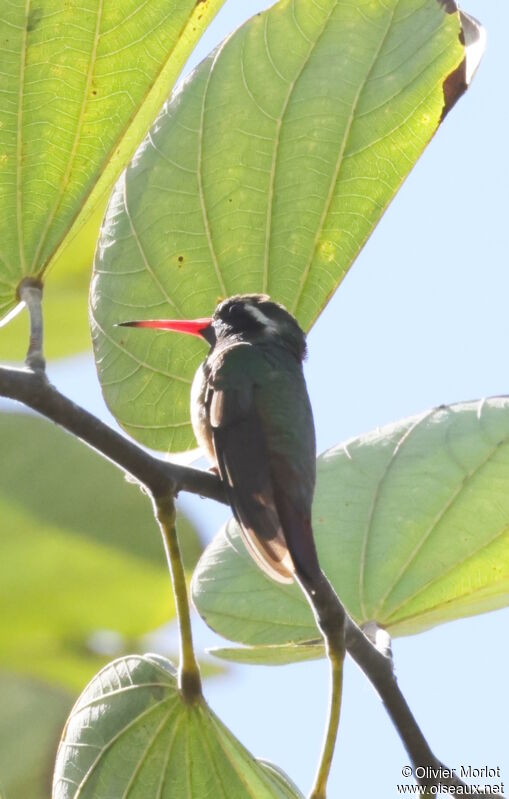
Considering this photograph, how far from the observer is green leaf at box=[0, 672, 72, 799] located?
2.80 m

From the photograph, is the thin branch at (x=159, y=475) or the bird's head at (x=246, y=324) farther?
the bird's head at (x=246, y=324)

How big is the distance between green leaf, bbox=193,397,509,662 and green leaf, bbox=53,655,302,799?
31 cm

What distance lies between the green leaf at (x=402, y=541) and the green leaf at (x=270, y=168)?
27 centimetres

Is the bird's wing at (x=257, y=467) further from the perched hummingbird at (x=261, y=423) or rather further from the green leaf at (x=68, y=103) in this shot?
the green leaf at (x=68, y=103)

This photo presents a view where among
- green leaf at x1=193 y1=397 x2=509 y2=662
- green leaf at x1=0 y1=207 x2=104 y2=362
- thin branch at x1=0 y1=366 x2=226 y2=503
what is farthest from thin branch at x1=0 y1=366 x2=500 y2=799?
green leaf at x1=0 y1=207 x2=104 y2=362

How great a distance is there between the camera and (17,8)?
1818mm

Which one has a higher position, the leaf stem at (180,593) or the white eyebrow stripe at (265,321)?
the white eyebrow stripe at (265,321)

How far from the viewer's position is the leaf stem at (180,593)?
1649 mm

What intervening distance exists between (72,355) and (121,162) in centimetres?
100

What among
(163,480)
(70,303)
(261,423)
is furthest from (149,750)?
(70,303)

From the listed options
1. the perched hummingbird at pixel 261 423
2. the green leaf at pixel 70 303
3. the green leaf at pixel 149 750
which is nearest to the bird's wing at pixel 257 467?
the perched hummingbird at pixel 261 423

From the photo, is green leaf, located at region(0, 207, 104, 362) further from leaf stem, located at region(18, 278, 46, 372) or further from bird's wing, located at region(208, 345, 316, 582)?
leaf stem, located at region(18, 278, 46, 372)

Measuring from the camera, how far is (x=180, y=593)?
1678 mm

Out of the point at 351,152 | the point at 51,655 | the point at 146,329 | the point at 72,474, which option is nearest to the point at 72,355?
the point at 72,474
